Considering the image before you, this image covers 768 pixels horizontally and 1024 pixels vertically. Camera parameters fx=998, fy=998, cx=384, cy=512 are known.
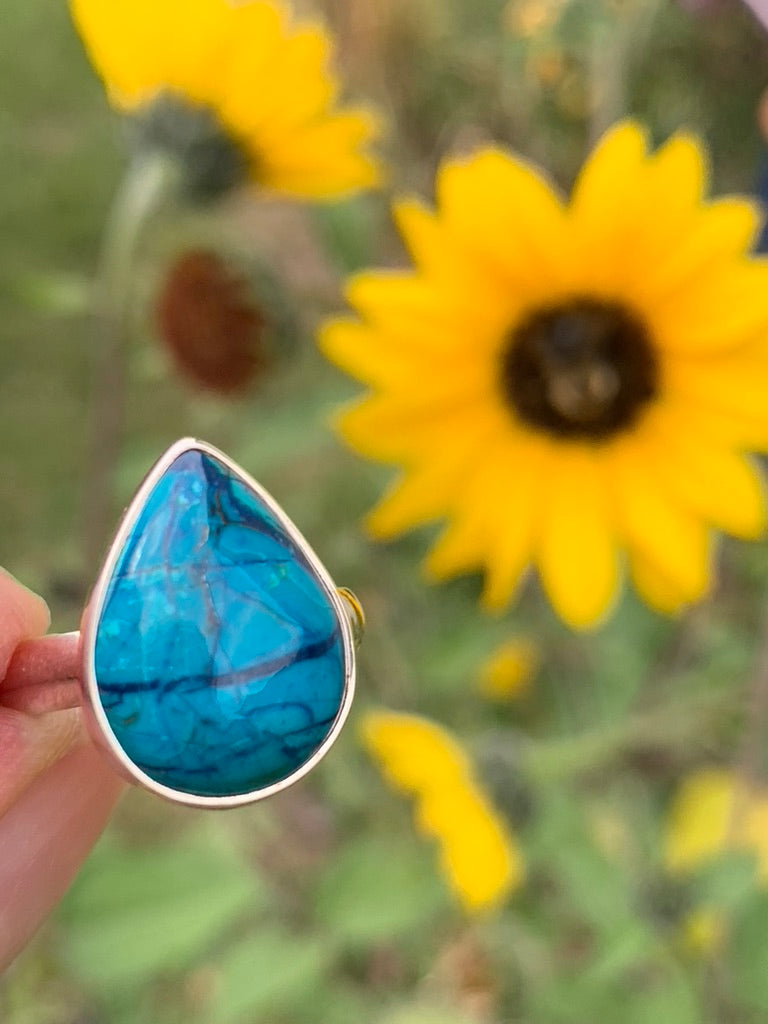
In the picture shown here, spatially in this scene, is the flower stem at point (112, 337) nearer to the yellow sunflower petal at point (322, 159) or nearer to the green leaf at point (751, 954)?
the yellow sunflower petal at point (322, 159)

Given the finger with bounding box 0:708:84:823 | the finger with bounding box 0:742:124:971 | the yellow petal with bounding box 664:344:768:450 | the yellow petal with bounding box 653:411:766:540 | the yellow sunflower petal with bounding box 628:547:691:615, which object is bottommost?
the finger with bounding box 0:742:124:971

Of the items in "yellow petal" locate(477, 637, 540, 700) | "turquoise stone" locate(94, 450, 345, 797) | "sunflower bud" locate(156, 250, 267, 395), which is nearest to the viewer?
"turquoise stone" locate(94, 450, 345, 797)

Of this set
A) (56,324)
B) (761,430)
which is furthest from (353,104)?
(761,430)

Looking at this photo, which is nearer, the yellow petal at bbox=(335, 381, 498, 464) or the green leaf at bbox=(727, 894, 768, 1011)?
the yellow petal at bbox=(335, 381, 498, 464)

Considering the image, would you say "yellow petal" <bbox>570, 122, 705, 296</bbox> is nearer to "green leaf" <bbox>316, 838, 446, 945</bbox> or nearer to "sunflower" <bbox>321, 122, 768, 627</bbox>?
"sunflower" <bbox>321, 122, 768, 627</bbox>

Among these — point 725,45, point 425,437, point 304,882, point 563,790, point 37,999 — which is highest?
point 725,45

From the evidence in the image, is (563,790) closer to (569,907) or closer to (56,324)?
(569,907)

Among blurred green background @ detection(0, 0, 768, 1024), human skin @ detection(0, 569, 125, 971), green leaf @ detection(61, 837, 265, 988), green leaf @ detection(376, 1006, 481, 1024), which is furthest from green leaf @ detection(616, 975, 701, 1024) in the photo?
human skin @ detection(0, 569, 125, 971)
